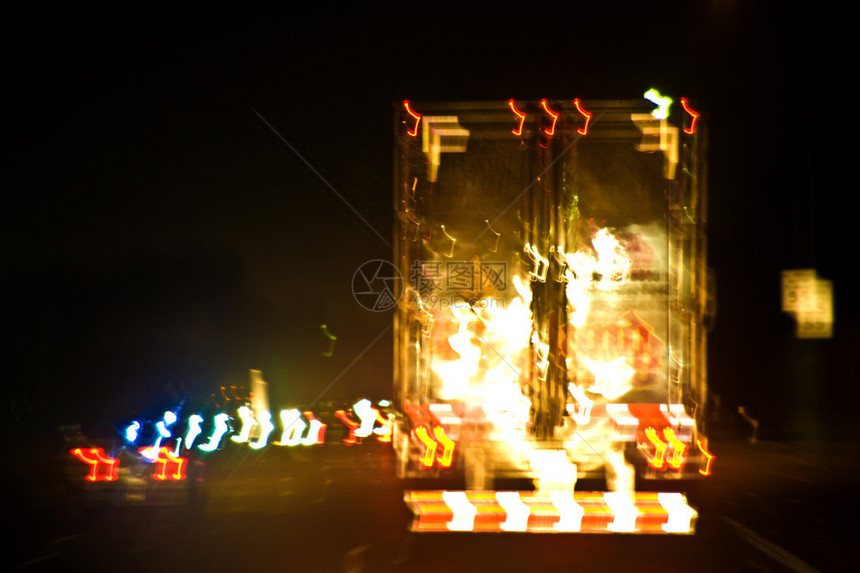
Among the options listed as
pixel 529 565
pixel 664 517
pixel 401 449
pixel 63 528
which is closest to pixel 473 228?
pixel 401 449

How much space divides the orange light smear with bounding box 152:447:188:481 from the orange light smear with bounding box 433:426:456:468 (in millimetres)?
5553

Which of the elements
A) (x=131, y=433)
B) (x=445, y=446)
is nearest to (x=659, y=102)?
(x=445, y=446)

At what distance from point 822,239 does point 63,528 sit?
24208mm

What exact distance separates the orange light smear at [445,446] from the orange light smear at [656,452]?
5.47ft

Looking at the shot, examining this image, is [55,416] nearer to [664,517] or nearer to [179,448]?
[179,448]

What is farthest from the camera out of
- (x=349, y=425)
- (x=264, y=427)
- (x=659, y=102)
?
(x=349, y=425)

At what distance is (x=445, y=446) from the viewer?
7426mm

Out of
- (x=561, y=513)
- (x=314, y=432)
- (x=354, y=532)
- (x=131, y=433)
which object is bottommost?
(x=314, y=432)

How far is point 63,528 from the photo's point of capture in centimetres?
903

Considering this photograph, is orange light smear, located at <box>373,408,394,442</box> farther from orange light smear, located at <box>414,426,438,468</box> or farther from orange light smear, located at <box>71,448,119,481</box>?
orange light smear, located at <box>414,426,438,468</box>

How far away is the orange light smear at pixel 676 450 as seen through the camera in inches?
289

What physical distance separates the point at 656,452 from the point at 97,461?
306 inches

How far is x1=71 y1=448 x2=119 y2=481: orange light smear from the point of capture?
1154 cm

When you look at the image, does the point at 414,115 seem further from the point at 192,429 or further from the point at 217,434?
the point at 217,434
